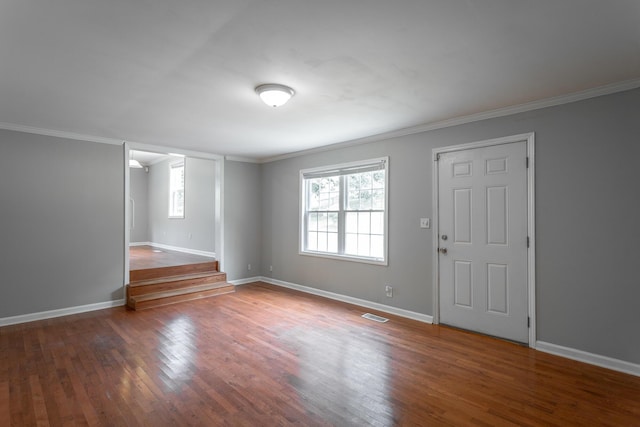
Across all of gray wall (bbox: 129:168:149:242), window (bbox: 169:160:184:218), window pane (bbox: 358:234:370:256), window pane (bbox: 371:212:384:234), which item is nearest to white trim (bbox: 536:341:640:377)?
window pane (bbox: 371:212:384:234)

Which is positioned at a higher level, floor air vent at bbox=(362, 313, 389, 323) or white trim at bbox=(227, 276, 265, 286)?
white trim at bbox=(227, 276, 265, 286)

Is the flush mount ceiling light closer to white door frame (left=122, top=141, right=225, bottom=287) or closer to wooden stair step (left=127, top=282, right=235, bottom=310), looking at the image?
white door frame (left=122, top=141, right=225, bottom=287)

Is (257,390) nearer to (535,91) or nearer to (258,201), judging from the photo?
(535,91)

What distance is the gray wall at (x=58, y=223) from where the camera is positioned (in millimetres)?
4121

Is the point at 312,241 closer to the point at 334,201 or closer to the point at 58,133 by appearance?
→ the point at 334,201

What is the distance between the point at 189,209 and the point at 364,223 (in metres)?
4.85

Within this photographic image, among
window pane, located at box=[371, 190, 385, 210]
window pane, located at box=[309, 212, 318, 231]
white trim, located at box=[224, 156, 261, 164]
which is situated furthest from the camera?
white trim, located at box=[224, 156, 261, 164]

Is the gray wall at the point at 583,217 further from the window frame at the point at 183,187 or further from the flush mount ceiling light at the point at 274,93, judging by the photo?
the window frame at the point at 183,187

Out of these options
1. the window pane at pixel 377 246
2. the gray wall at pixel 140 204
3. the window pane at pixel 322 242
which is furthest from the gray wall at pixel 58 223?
the gray wall at pixel 140 204

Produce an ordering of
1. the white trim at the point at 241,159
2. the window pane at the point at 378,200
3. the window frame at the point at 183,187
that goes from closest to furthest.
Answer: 1. the window pane at the point at 378,200
2. the white trim at the point at 241,159
3. the window frame at the point at 183,187

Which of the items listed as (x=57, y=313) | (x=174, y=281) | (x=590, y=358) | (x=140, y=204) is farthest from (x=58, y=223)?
→ (x=590, y=358)

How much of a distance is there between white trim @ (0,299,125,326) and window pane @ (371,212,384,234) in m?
3.94

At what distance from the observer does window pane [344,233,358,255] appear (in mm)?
5059

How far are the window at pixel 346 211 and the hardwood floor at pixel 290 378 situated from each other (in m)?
1.23
